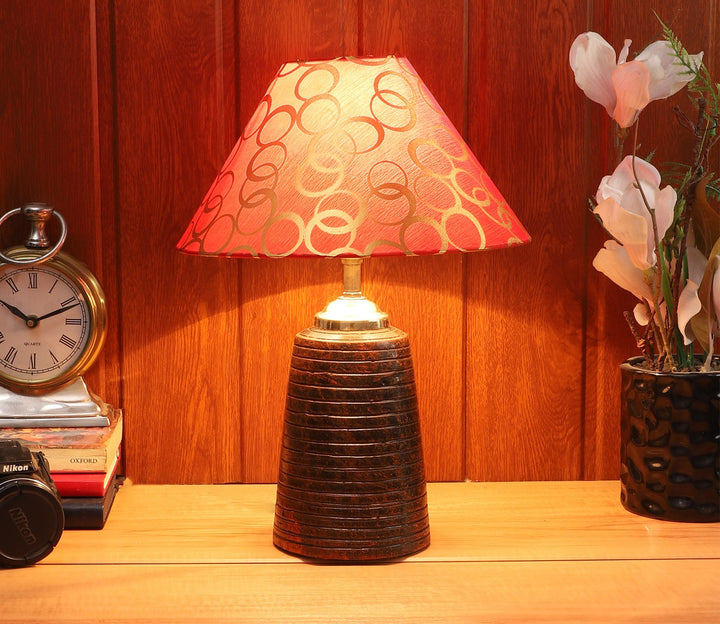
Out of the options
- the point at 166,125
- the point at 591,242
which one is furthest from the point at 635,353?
the point at 166,125

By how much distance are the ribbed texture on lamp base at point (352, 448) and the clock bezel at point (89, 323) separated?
312mm

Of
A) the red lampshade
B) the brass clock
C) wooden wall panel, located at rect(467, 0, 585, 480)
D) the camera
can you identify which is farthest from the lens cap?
wooden wall panel, located at rect(467, 0, 585, 480)

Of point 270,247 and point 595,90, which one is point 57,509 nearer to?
point 270,247

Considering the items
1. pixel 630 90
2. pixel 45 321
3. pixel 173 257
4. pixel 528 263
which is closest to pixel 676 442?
pixel 528 263

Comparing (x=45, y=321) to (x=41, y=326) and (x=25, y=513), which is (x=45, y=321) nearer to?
(x=41, y=326)

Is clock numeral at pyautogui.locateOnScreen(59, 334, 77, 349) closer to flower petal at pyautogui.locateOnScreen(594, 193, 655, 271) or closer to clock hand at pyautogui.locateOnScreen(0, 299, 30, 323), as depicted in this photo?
clock hand at pyautogui.locateOnScreen(0, 299, 30, 323)

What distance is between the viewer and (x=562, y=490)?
1.28 metres

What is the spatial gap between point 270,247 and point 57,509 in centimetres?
38

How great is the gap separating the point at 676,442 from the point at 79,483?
723mm

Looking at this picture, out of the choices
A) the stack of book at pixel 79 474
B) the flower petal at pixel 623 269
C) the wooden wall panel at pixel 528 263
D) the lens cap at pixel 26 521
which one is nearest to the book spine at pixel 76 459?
the stack of book at pixel 79 474

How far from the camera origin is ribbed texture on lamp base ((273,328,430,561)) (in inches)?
40.7

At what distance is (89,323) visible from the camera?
1.22m

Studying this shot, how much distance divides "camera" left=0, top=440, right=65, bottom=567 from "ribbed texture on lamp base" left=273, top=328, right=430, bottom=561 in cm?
26

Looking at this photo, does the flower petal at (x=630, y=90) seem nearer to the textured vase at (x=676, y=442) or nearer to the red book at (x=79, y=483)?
the textured vase at (x=676, y=442)
